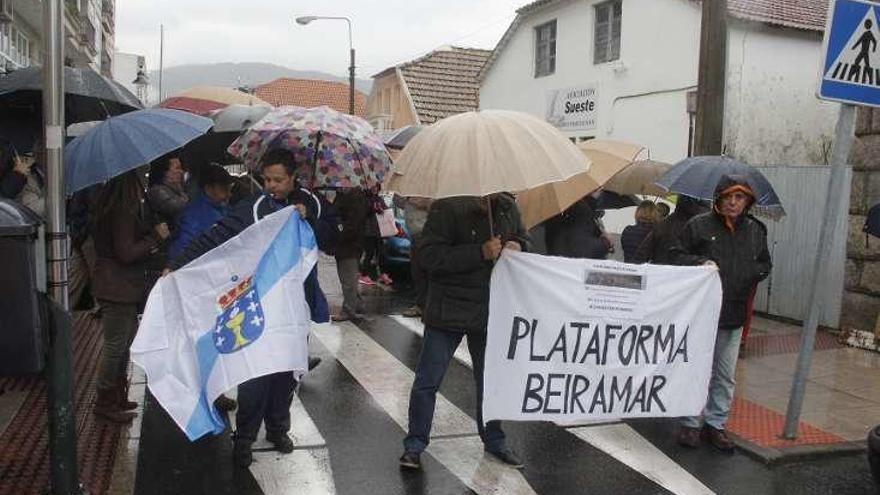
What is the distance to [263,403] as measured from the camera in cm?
453

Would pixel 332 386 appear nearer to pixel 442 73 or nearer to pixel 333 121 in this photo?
pixel 333 121

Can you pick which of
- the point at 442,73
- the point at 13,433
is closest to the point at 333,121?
the point at 13,433

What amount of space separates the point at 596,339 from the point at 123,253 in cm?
299

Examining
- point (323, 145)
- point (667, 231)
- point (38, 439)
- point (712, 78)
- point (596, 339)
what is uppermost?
point (712, 78)

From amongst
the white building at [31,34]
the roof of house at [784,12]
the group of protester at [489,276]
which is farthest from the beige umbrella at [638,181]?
the white building at [31,34]

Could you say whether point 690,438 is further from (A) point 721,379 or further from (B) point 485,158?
(B) point 485,158

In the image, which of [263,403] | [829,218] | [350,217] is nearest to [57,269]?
[263,403]

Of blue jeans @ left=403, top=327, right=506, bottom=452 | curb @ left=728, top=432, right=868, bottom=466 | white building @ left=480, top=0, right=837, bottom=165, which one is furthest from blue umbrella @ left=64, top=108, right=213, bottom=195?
white building @ left=480, top=0, right=837, bottom=165

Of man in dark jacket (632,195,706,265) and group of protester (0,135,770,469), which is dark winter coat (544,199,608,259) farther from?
group of protester (0,135,770,469)

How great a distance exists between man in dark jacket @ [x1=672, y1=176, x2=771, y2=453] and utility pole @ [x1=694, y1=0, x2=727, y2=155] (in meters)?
2.64

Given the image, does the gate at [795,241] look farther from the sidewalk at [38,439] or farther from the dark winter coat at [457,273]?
the sidewalk at [38,439]

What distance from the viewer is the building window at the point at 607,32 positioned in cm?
1686

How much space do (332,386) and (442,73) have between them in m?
25.3

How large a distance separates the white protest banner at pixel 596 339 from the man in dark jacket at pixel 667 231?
5.38 feet
